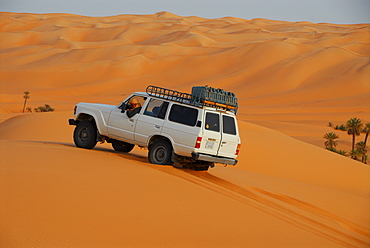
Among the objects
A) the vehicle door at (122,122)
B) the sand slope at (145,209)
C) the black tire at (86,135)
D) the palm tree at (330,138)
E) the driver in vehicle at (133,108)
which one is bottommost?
the sand slope at (145,209)

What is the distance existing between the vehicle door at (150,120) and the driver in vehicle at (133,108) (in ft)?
0.65

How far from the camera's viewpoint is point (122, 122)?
12.4 meters

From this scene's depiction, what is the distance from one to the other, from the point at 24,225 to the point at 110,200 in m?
1.71

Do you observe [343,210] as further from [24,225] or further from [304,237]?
[24,225]

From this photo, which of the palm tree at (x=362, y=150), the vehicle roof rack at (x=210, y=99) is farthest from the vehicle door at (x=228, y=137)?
the palm tree at (x=362, y=150)

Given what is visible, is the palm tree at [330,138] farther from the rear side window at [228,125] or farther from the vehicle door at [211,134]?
the vehicle door at [211,134]

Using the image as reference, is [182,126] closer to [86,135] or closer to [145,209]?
[86,135]

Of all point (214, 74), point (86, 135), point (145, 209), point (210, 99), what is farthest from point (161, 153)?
point (214, 74)

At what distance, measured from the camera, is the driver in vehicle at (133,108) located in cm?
1216

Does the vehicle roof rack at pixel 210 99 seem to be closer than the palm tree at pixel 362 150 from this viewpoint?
Yes

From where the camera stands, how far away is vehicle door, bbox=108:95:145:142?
1224cm

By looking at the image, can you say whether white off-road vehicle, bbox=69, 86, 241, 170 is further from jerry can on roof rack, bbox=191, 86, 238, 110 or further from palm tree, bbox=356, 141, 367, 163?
palm tree, bbox=356, 141, 367, 163

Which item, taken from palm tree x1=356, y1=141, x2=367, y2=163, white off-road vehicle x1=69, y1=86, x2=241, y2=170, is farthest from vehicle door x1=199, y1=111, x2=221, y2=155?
palm tree x1=356, y1=141, x2=367, y2=163

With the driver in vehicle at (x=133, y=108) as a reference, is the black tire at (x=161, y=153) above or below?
below
